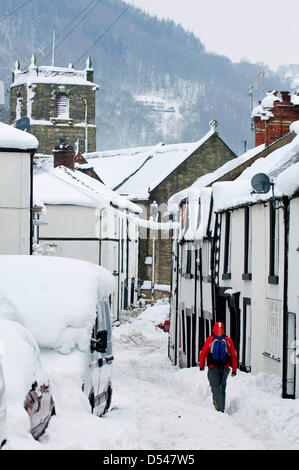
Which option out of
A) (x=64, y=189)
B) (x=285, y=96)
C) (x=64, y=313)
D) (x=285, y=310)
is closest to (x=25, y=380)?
(x=64, y=313)

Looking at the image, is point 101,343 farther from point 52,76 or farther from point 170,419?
point 52,76

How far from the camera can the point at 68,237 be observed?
43.1 metres

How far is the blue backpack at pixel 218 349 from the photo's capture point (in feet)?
47.1

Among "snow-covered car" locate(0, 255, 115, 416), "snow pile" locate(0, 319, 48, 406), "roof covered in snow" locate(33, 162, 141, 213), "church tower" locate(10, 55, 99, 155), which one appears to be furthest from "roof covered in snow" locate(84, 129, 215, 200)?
"snow pile" locate(0, 319, 48, 406)

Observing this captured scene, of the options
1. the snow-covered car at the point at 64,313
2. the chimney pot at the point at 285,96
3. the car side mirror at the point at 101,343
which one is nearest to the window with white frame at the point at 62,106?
the chimney pot at the point at 285,96

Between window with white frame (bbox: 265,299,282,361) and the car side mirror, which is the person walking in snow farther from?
the car side mirror

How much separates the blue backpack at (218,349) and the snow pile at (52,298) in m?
3.35

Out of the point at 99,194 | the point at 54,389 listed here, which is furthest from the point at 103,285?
the point at 99,194

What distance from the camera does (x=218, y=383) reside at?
14.4 metres

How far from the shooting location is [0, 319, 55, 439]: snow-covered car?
7.83m

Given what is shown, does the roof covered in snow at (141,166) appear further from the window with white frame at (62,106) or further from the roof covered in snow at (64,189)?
the roof covered in snow at (64,189)

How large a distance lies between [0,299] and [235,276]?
10340 mm

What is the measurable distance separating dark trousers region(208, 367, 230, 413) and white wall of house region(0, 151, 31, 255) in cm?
1042

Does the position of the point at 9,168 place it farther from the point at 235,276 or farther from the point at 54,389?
the point at 54,389
